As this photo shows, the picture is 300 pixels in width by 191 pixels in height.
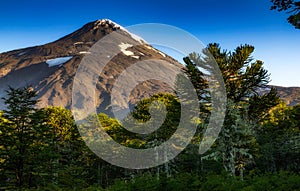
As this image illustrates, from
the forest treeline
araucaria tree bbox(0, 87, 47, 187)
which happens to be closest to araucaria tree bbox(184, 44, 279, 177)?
the forest treeline

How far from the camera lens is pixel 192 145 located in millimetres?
43594

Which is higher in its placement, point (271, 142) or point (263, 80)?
point (263, 80)

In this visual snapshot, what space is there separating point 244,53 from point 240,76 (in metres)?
2.09

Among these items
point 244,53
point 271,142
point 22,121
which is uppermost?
point 244,53

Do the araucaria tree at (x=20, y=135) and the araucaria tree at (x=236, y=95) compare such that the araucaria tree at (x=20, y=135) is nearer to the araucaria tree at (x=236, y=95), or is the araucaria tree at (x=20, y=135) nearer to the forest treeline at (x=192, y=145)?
A: the forest treeline at (x=192, y=145)

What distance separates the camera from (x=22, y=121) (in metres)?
21.2

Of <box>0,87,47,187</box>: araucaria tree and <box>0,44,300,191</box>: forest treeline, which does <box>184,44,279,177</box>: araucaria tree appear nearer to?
<box>0,44,300,191</box>: forest treeline

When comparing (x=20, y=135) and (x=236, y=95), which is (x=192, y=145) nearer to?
(x=236, y=95)

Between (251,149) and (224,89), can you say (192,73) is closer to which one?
(224,89)

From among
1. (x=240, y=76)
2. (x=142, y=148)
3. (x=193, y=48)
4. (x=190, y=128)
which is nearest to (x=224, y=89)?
(x=240, y=76)

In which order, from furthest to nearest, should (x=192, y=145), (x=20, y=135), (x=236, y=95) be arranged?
(x=192, y=145), (x=236, y=95), (x=20, y=135)

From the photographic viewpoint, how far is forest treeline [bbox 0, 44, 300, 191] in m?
12.6

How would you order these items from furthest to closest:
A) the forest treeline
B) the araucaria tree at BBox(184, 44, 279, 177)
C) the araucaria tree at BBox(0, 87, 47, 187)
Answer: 1. the araucaria tree at BBox(184, 44, 279, 177)
2. the araucaria tree at BBox(0, 87, 47, 187)
3. the forest treeline

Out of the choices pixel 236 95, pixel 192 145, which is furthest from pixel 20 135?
pixel 192 145
